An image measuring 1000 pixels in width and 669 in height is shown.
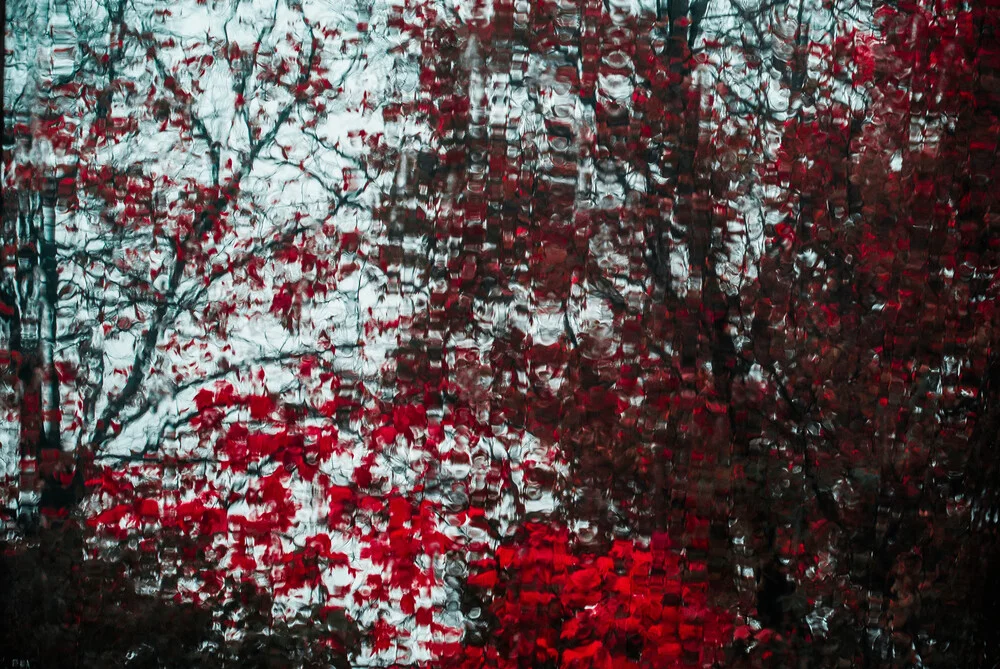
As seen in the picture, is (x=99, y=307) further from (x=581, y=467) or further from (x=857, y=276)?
(x=857, y=276)

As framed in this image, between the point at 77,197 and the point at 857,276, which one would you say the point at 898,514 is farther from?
the point at 77,197

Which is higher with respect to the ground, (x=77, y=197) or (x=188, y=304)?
(x=77, y=197)

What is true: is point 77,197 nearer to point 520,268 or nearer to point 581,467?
point 520,268

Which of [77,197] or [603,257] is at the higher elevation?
[77,197]

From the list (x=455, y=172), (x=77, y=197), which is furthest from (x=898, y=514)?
(x=77, y=197)

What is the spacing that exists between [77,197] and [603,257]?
4.25ft

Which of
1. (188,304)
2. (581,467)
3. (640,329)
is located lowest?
(581,467)

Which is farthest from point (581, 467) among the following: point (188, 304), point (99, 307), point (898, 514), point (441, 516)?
point (99, 307)

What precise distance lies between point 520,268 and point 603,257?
0.20 metres

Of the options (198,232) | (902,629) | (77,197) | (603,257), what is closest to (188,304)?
(198,232)

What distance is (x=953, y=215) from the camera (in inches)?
68.4

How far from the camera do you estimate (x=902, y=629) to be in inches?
68.6

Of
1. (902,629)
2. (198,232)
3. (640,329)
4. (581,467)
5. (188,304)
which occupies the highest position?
(198,232)

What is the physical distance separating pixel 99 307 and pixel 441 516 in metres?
0.98
